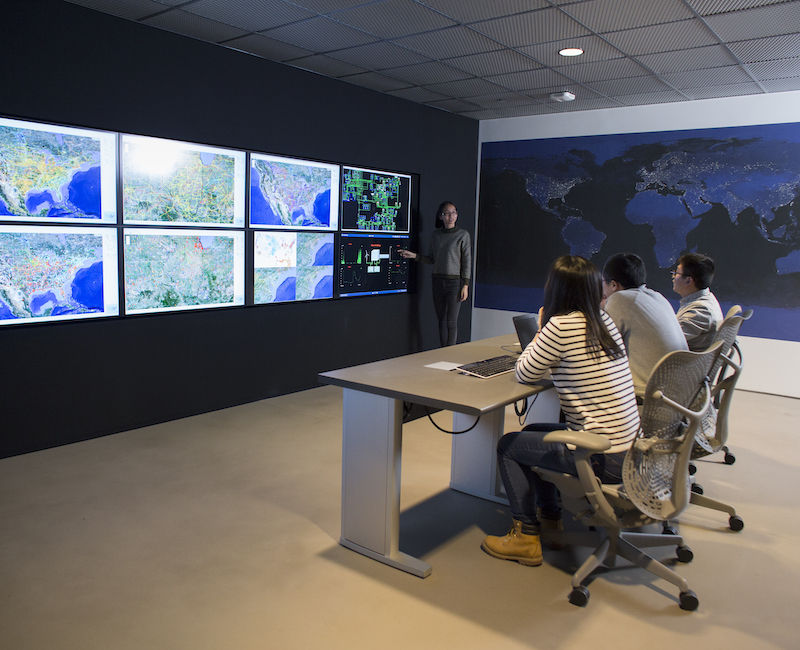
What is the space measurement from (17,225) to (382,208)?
3287 millimetres

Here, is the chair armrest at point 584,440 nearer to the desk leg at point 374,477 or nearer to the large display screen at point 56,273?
the desk leg at point 374,477

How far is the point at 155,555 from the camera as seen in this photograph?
2.74m

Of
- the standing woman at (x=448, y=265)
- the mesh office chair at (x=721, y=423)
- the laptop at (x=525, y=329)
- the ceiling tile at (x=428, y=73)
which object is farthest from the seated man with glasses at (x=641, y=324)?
the standing woman at (x=448, y=265)

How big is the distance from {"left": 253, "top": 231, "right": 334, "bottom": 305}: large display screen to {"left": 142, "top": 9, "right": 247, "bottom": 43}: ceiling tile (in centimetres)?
146

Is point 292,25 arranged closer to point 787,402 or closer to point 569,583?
point 569,583

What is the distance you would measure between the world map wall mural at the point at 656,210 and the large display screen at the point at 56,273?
15.3 feet

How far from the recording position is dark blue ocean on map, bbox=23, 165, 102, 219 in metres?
3.78

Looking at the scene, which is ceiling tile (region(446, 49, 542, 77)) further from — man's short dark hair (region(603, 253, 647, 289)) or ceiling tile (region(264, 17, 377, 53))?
man's short dark hair (region(603, 253, 647, 289))

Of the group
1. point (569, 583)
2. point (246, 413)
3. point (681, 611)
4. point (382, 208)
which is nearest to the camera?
point (681, 611)

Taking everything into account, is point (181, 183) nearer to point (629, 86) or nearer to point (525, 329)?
point (525, 329)

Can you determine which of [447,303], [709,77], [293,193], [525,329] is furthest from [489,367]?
[709,77]

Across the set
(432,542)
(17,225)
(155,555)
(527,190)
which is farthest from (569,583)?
(527,190)

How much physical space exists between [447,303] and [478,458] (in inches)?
126

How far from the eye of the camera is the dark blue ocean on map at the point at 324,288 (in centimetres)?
567
